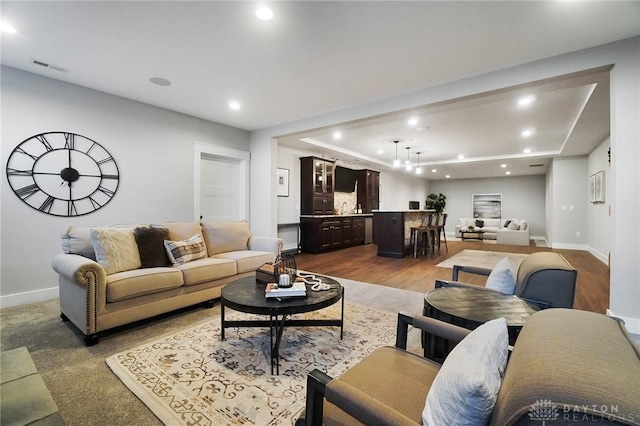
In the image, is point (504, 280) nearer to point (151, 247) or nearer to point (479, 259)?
point (151, 247)

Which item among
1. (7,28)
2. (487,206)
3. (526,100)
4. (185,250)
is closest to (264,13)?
(7,28)

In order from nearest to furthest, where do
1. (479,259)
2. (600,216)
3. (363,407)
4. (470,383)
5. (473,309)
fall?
(470,383) < (363,407) < (473,309) < (600,216) < (479,259)

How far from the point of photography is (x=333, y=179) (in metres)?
7.55

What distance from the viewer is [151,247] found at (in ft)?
9.87

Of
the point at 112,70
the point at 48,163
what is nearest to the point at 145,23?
the point at 112,70

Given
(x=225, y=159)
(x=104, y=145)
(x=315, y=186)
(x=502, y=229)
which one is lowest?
(x=502, y=229)

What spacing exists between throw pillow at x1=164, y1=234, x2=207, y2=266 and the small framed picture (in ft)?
10.6

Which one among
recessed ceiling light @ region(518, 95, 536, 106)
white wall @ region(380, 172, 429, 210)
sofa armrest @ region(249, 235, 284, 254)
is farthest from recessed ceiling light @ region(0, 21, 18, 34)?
white wall @ region(380, 172, 429, 210)

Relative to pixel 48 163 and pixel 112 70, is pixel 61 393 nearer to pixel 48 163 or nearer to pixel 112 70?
pixel 48 163

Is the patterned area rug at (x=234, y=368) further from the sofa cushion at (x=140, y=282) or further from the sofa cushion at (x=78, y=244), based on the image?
the sofa cushion at (x=78, y=244)

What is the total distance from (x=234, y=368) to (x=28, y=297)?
3.14 m

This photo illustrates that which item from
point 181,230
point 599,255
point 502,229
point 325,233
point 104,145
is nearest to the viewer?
point 181,230

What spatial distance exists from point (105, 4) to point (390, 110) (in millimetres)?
3202

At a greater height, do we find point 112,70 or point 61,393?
point 112,70
